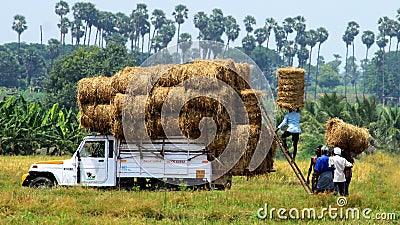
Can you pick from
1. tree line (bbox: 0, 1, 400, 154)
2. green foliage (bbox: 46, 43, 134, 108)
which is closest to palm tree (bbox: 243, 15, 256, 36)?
tree line (bbox: 0, 1, 400, 154)

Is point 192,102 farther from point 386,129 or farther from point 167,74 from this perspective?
point 386,129

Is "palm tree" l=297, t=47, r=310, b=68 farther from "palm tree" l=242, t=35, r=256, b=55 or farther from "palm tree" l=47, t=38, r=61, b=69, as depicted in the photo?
"palm tree" l=47, t=38, r=61, b=69

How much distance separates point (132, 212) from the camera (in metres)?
12.7

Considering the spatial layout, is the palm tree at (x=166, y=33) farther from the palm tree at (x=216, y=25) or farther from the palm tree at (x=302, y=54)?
the palm tree at (x=302, y=54)

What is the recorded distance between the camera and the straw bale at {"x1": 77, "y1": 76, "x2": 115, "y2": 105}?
679 inches

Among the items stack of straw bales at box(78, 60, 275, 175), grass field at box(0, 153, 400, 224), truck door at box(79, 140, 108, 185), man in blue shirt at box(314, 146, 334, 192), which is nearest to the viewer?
grass field at box(0, 153, 400, 224)

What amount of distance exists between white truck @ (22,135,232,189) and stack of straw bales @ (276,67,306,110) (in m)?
2.47

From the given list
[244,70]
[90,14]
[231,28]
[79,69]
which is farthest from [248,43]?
[244,70]

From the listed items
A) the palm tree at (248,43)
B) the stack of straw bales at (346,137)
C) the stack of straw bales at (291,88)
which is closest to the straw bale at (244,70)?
the stack of straw bales at (291,88)

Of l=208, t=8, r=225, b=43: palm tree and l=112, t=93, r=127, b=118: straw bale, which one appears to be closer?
l=112, t=93, r=127, b=118: straw bale

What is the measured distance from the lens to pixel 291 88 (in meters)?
16.9

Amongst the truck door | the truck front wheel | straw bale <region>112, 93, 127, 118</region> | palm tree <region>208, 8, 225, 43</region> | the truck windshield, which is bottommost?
the truck front wheel

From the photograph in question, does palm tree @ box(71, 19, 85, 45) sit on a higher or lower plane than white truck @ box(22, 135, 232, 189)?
higher

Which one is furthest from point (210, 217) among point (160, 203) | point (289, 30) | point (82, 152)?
point (289, 30)
